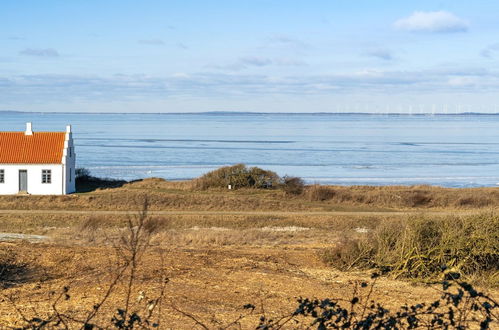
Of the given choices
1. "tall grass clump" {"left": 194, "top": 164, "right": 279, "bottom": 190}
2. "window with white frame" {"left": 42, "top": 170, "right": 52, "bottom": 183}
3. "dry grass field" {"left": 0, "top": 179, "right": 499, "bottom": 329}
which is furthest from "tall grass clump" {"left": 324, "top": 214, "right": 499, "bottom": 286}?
"tall grass clump" {"left": 194, "top": 164, "right": 279, "bottom": 190}

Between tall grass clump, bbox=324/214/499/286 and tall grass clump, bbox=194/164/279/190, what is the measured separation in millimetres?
39303

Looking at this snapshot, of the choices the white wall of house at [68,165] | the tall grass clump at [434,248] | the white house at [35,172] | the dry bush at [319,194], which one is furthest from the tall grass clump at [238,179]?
the tall grass clump at [434,248]

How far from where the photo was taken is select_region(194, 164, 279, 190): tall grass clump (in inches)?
2124

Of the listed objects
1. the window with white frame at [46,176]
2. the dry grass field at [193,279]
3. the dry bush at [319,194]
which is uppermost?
the dry grass field at [193,279]

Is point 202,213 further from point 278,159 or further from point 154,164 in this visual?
Answer: point 278,159

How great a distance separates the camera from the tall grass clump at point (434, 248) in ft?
43.2

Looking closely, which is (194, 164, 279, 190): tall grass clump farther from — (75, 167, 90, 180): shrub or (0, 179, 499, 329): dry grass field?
(0, 179, 499, 329): dry grass field

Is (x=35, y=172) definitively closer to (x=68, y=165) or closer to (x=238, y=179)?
(x=68, y=165)

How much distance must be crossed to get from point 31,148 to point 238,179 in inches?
600

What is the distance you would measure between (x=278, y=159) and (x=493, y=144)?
52710 mm

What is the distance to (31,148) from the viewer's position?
158 ft

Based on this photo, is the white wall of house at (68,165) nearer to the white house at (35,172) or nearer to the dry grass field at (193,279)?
the white house at (35,172)

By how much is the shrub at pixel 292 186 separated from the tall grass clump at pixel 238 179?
1.22 meters

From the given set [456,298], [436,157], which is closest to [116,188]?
[456,298]
